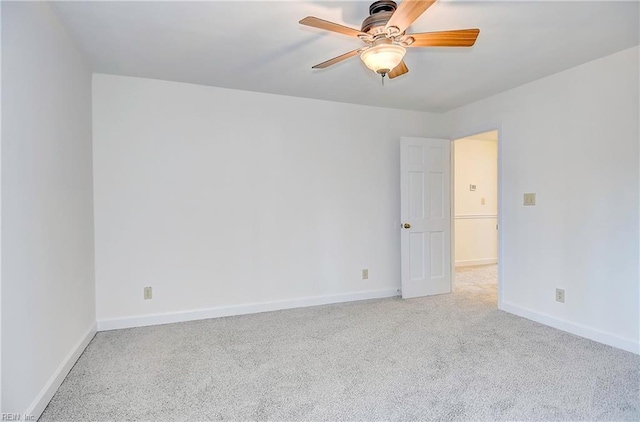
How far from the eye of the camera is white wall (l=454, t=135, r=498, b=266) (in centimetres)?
601

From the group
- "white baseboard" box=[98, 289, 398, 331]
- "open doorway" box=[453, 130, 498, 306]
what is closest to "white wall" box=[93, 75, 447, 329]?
"white baseboard" box=[98, 289, 398, 331]

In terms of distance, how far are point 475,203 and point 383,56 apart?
4979mm

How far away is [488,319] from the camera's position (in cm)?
334

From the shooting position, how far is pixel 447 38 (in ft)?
5.96

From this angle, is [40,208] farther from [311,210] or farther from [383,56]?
[311,210]

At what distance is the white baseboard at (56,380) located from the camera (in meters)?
1.81

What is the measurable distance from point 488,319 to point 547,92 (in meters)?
2.23

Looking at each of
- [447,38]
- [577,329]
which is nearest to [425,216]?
[577,329]

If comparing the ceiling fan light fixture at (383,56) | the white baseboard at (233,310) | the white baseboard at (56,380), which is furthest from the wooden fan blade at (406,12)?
the white baseboard at (233,310)

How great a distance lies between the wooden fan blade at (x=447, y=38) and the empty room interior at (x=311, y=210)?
0.05ft

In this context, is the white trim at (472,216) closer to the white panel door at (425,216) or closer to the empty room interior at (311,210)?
the empty room interior at (311,210)

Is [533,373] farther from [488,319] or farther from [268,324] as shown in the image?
[268,324]

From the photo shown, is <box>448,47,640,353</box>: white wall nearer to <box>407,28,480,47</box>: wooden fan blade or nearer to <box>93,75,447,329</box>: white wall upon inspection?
<box>93,75,447,329</box>: white wall

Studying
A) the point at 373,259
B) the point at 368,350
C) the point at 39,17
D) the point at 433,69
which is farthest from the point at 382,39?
the point at 373,259
